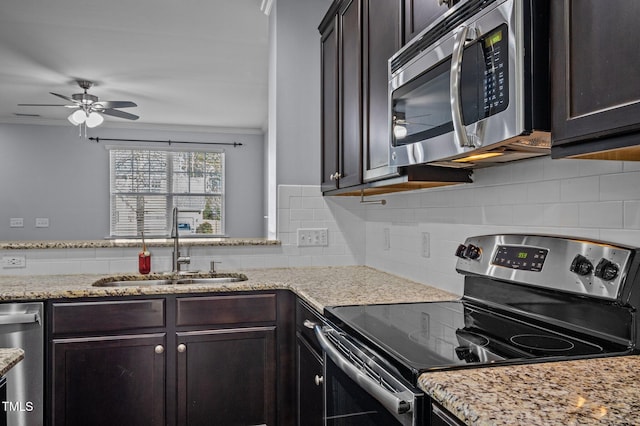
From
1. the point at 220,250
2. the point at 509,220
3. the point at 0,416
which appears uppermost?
the point at 509,220

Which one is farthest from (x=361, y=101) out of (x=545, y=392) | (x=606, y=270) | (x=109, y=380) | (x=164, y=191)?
(x=164, y=191)

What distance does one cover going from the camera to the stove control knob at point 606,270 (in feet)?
3.67

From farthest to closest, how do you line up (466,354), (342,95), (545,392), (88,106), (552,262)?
(88,106)
(342,95)
(552,262)
(466,354)
(545,392)

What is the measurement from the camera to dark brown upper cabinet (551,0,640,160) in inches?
31.9

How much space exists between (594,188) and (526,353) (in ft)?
1.66

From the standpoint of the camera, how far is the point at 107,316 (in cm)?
208

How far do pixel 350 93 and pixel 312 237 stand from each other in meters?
0.95

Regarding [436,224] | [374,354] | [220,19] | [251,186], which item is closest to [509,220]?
[436,224]

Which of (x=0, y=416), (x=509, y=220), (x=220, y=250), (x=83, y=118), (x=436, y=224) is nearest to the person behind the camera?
(x=0, y=416)

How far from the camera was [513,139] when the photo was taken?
1.07 metres

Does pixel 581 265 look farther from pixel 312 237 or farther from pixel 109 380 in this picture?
pixel 109 380

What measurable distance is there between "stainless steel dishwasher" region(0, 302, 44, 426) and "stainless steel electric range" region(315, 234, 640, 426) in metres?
1.25

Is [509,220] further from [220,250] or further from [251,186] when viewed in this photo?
[251,186]

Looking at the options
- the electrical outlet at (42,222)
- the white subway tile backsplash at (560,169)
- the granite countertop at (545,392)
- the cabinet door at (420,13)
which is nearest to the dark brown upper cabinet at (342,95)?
the cabinet door at (420,13)
